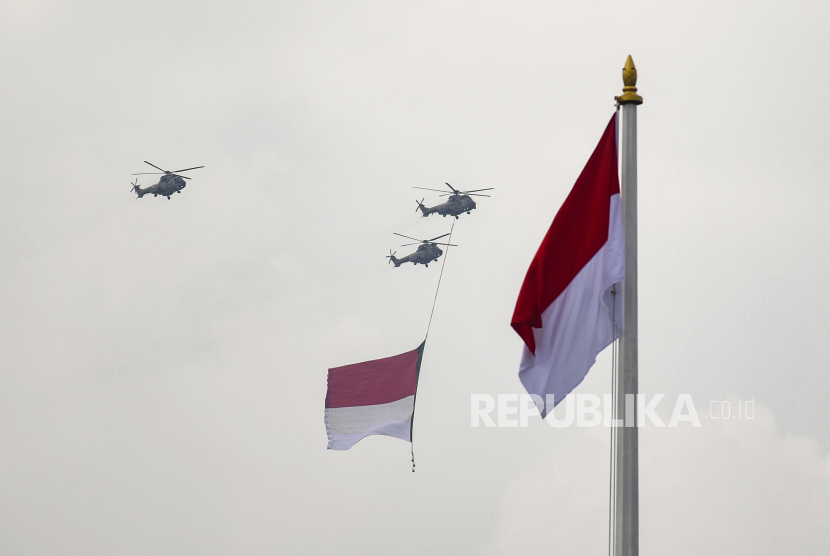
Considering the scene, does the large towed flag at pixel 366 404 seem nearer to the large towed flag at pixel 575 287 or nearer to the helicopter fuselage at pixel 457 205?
the large towed flag at pixel 575 287

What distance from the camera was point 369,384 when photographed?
3544 cm

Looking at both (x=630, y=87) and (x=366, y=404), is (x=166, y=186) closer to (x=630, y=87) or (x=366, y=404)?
(x=366, y=404)

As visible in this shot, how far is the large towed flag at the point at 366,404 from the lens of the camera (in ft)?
115

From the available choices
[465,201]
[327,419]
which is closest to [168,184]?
[465,201]

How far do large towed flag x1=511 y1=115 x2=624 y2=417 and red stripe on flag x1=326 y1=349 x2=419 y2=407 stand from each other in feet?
71.5

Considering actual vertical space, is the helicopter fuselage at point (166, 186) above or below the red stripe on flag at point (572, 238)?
above

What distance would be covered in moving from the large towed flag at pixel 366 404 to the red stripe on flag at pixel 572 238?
70.5ft

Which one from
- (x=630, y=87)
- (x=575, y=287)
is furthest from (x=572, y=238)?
(x=630, y=87)

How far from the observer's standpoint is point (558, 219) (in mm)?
13969

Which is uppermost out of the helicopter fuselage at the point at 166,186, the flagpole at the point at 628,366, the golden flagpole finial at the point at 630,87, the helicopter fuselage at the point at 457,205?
the helicopter fuselage at the point at 166,186

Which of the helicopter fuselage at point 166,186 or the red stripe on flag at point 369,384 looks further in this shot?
the helicopter fuselage at point 166,186

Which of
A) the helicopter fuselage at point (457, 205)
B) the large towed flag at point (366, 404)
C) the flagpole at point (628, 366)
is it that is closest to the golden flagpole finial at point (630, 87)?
the flagpole at point (628, 366)

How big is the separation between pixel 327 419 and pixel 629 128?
23776 millimetres

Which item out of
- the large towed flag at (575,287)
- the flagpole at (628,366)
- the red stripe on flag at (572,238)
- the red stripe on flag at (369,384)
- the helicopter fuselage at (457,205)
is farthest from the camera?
the helicopter fuselage at (457,205)
